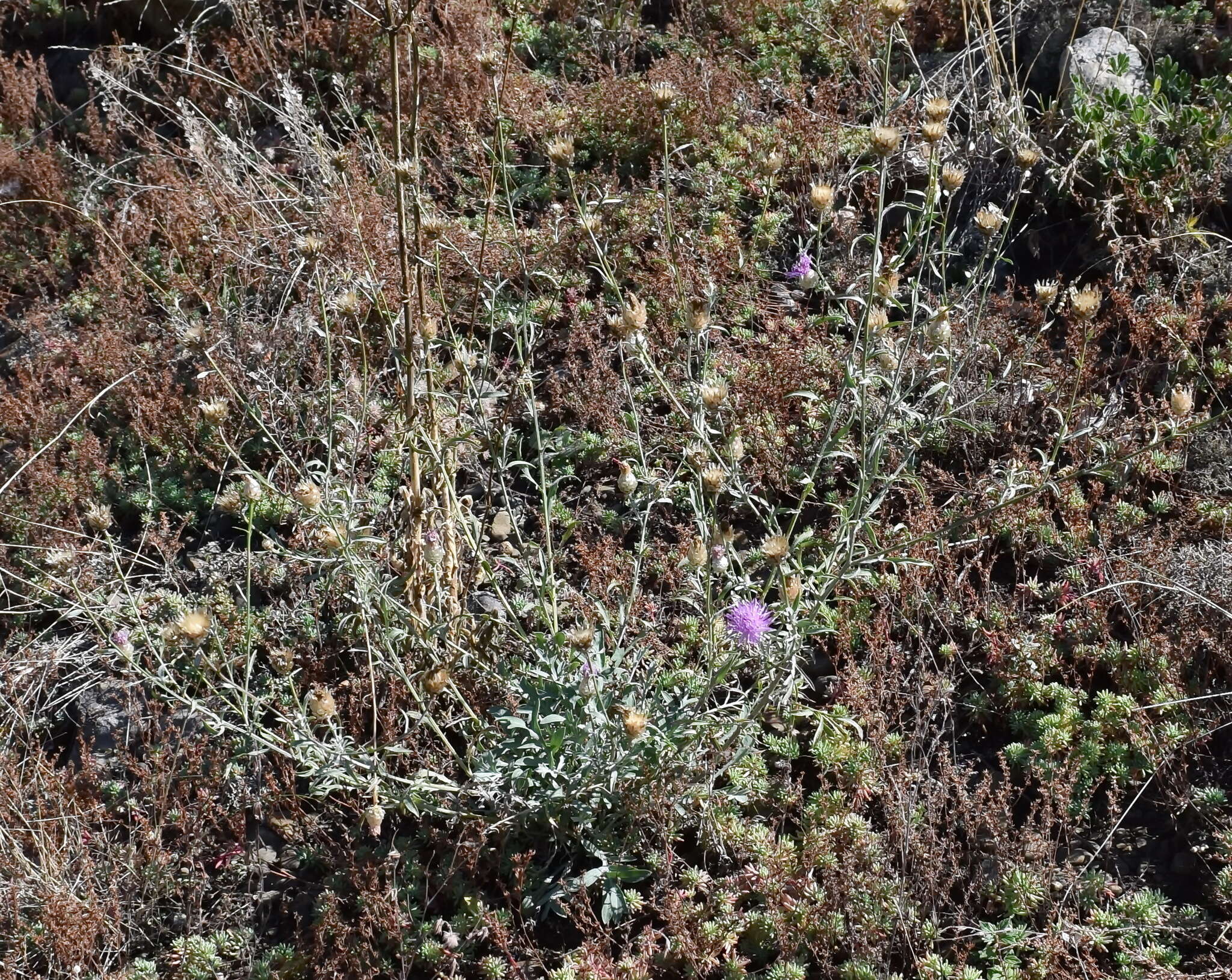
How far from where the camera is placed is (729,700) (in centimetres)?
276

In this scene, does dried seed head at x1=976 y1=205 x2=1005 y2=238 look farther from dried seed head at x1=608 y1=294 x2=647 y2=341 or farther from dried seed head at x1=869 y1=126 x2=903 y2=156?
dried seed head at x1=608 y1=294 x2=647 y2=341

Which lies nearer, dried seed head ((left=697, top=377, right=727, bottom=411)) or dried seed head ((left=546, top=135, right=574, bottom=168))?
dried seed head ((left=697, top=377, right=727, bottom=411))

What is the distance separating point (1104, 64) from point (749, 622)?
3047mm

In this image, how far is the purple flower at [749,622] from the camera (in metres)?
2.34

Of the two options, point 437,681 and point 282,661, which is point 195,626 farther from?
point 282,661

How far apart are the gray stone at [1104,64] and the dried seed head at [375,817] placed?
349 cm

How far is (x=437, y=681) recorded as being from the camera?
6.90 ft

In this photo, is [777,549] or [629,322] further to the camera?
[629,322]

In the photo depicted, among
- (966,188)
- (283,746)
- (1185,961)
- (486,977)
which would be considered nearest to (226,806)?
(283,746)

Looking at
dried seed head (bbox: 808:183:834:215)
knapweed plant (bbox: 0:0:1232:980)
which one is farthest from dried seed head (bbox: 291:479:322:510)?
dried seed head (bbox: 808:183:834:215)

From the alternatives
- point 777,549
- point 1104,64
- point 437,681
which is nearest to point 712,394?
point 777,549

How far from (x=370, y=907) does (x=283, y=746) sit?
51 cm

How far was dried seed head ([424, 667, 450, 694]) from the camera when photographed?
2.10 metres

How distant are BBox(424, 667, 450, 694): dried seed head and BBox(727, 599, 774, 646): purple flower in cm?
63
